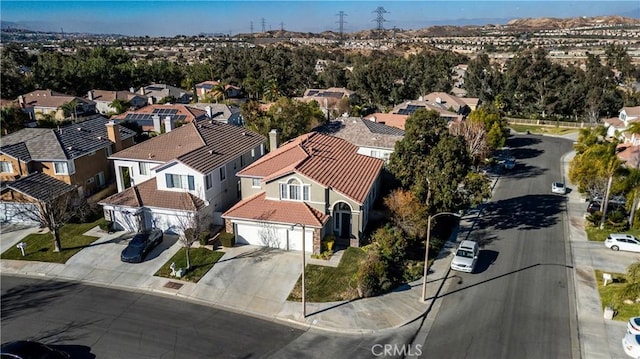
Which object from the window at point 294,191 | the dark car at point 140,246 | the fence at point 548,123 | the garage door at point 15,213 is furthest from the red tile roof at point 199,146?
the fence at point 548,123

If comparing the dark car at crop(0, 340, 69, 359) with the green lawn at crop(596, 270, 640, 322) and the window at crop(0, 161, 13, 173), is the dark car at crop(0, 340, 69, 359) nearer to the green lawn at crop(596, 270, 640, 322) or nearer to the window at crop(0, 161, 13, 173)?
the window at crop(0, 161, 13, 173)

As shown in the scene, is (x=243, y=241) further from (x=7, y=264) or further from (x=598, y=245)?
(x=598, y=245)

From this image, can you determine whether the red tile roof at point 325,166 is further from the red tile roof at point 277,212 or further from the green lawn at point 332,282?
the green lawn at point 332,282

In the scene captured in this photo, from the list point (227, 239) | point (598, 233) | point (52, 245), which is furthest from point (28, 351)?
point (598, 233)

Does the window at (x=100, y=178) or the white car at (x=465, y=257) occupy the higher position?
the window at (x=100, y=178)

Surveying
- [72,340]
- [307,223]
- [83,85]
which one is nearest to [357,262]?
[307,223]

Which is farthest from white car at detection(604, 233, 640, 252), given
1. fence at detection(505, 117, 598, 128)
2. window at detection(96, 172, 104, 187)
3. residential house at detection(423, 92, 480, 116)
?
fence at detection(505, 117, 598, 128)
